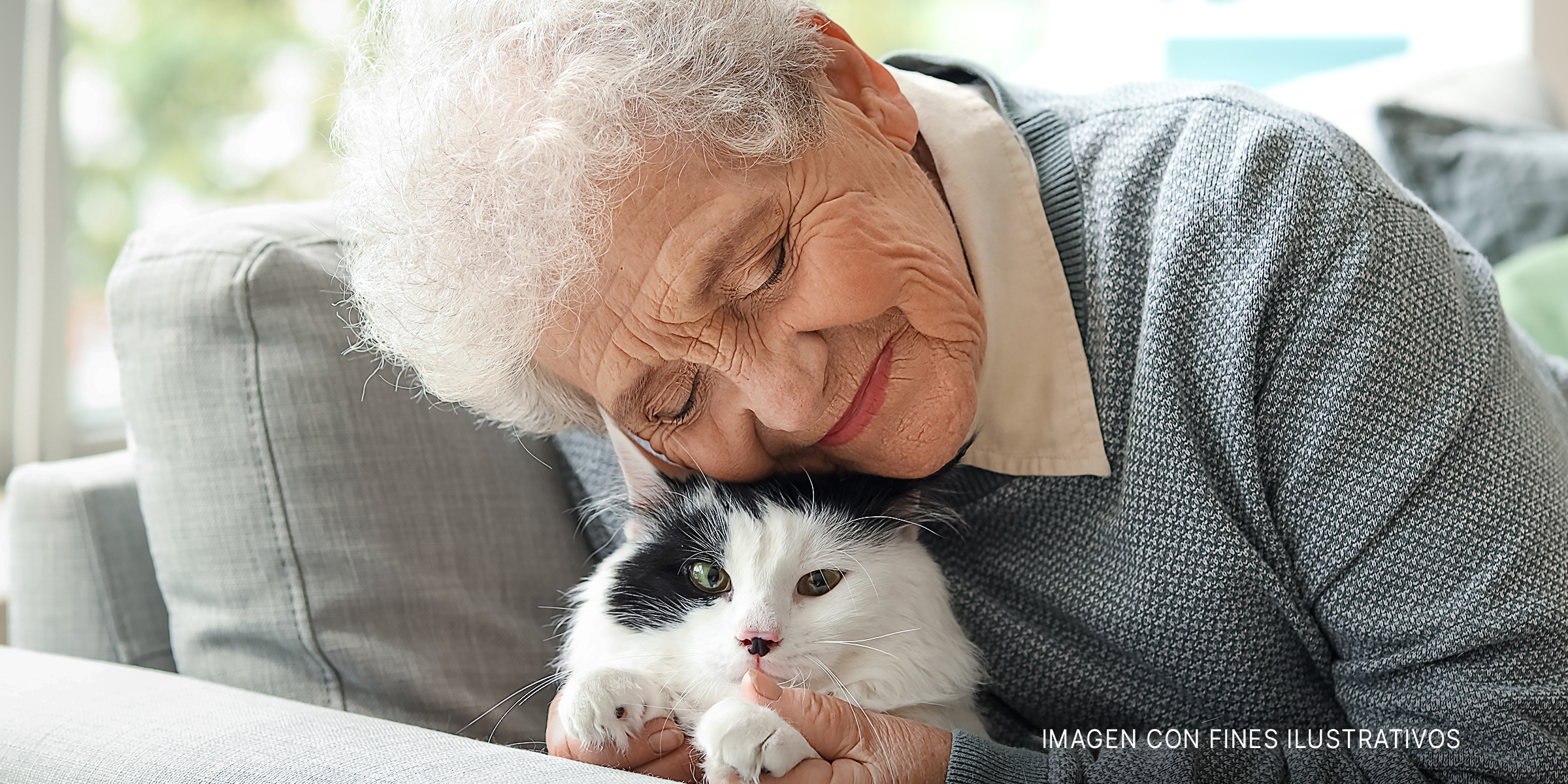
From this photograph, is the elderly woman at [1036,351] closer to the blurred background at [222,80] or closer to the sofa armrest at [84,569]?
the blurred background at [222,80]

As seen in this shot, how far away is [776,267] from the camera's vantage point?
2.97 ft

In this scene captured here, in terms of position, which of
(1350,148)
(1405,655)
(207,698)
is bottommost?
(1405,655)

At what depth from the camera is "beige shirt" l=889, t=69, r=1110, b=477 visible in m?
1.07

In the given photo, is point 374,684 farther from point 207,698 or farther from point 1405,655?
point 1405,655

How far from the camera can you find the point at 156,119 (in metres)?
2.54

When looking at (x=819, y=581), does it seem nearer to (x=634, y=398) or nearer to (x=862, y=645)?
(x=862, y=645)

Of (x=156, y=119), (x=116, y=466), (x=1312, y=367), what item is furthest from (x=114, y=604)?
(x=156, y=119)

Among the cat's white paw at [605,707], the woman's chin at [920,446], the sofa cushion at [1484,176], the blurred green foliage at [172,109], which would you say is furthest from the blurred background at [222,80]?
the cat's white paw at [605,707]

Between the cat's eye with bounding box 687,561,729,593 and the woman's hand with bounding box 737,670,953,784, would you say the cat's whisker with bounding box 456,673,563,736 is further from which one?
the woman's hand with bounding box 737,670,953,784

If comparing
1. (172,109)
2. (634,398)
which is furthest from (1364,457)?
(172,109)

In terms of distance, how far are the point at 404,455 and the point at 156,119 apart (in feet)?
6.26

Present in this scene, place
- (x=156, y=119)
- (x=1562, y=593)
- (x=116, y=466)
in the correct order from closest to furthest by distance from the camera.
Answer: (x=1562, y=593) → (x=116, y=466) → (x=156, y=119)

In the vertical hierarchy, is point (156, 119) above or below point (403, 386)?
above

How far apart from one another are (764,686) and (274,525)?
61cm
